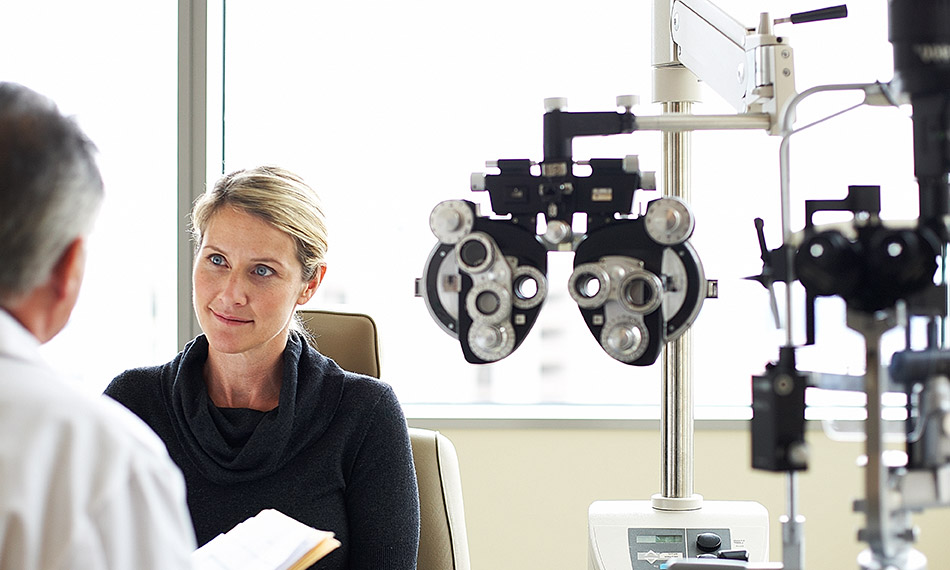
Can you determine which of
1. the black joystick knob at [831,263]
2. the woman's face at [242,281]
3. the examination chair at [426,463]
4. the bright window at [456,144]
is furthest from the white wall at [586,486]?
the black joystick knob at [831,263]

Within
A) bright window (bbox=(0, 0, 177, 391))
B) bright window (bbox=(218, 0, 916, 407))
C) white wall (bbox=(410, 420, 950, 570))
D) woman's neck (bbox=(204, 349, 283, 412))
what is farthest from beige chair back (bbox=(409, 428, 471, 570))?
bright window (bbox=(0, 0, 177, 391))

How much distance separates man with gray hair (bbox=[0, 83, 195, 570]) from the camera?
0.74m

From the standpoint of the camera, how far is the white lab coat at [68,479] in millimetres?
737

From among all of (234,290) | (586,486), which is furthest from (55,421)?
(586,486)

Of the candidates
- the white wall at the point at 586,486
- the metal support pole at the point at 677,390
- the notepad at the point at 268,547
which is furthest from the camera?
the white wall at the point at 586,486

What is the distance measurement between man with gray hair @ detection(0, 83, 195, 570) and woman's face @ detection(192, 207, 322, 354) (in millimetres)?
836

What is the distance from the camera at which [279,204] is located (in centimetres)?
171

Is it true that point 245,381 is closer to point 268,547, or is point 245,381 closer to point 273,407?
point 273,407

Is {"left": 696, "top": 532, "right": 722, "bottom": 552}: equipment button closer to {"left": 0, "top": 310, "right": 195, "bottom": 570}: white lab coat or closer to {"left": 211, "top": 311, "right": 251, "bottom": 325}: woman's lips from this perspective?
{"left": 211, "top": 311, "right": 251, "bottom": 325}: woman's lips

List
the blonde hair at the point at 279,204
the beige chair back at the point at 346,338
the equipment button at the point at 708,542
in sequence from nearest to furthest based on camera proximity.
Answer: the equipment button at the point at 708,542, the blonde hair at the point at 279,204, the beige chair back at the point at 346,338

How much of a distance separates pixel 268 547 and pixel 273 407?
470 millimetres

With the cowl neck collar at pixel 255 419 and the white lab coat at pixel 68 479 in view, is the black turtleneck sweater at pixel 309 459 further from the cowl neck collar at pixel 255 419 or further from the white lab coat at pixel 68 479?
the white lab coat at pixel 68 479

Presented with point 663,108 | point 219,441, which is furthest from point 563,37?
point 219,441

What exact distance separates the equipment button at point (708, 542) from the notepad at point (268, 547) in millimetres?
582
